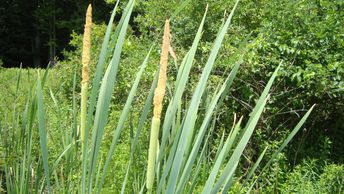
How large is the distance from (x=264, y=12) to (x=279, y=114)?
1.24 meters

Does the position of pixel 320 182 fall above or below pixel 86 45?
below

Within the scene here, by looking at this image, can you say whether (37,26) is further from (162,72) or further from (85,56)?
(162,72)

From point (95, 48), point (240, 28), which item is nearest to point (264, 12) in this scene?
point (240, 28)

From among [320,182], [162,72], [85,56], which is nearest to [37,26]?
[320,182]

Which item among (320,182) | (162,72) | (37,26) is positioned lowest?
(320,182)

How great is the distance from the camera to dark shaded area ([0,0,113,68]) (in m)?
23.5

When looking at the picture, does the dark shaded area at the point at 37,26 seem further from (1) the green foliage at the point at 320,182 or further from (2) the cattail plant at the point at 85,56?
(2) the cattail plant at the point at 85,56

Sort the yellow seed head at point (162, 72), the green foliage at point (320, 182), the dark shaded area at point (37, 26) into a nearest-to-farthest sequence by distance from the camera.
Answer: the yellow seed head at point (162, 72)
the green foliage at point (320, 182)
the dark shaded area at point (37, 26)

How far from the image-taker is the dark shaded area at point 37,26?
23.5m

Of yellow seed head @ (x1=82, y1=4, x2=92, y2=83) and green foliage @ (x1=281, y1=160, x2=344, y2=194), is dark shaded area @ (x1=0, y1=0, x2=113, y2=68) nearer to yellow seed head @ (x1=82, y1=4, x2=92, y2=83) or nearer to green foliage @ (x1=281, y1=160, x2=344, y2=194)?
green foliage @ (x1=281, y1=160, x2=344, y2=194)

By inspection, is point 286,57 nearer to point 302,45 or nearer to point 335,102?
point 302,45

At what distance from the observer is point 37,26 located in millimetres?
24438

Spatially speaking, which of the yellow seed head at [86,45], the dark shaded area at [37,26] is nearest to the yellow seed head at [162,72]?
the yellow seed head at [86,45]

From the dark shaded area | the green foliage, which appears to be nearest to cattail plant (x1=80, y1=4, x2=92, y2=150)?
the green foliage
